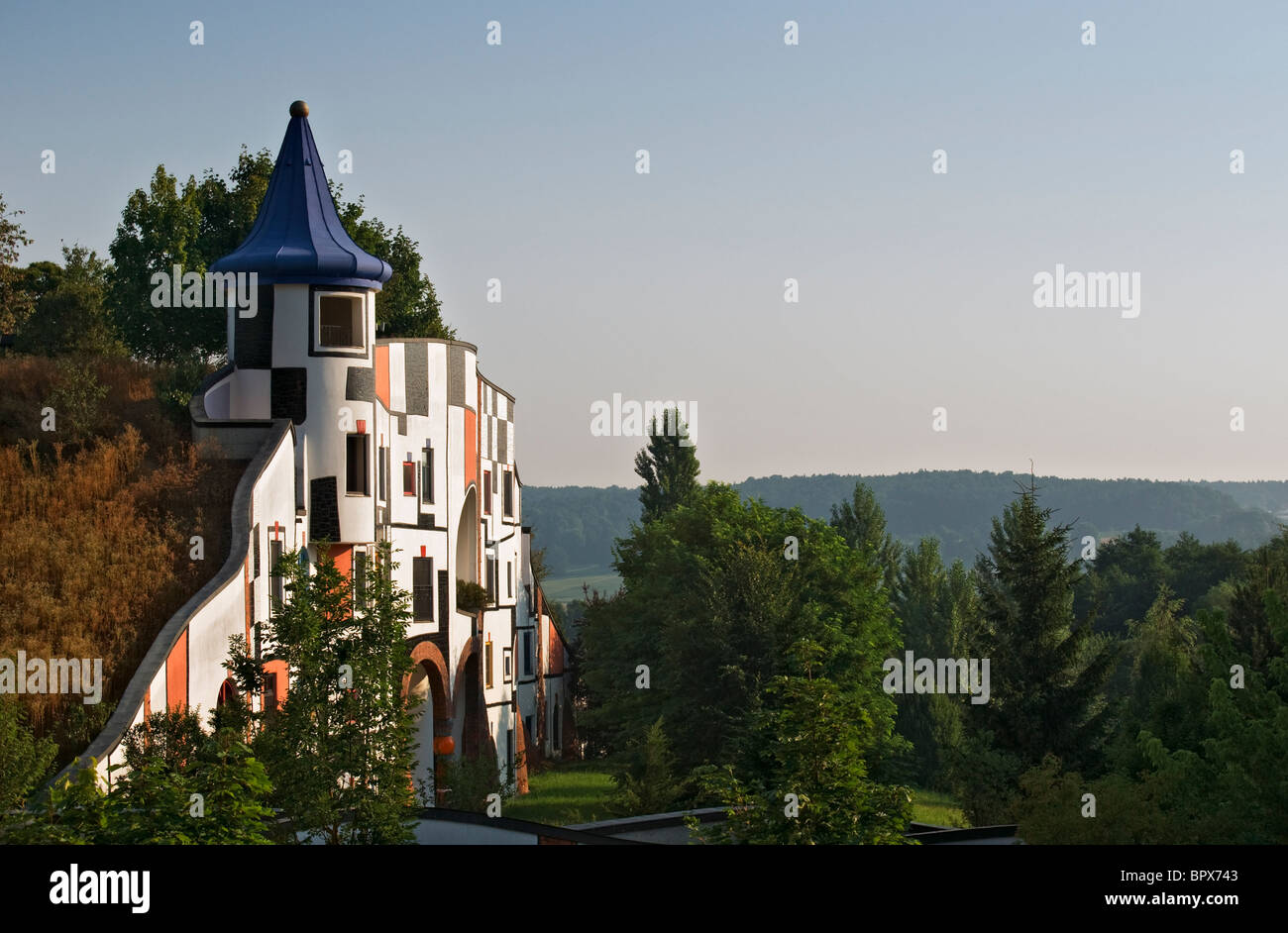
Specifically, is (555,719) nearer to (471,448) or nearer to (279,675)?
(471,448)

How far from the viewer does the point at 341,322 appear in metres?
37.7

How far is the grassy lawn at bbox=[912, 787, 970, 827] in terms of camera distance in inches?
1988

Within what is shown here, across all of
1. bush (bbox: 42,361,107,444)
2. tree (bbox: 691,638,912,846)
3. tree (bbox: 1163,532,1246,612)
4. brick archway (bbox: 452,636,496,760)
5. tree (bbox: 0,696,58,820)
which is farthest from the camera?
tree (bbox: 1163,532,1246,612)

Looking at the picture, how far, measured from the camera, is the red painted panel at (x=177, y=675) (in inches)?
1018

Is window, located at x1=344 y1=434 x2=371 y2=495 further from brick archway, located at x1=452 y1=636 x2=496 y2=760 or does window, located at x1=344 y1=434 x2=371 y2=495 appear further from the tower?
brick archway, located at x1=452 y1=636 x2=496 y2=760

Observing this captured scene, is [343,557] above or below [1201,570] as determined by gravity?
above

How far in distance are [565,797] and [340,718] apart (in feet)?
95.6

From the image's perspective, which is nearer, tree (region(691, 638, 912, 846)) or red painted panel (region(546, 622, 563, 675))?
tree (region(691, 638, 912, 846))

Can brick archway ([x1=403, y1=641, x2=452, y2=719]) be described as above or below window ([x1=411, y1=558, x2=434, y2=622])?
below

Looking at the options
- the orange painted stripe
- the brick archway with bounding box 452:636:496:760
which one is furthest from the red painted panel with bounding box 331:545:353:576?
the brick archway with bounding box 452:636:496:760

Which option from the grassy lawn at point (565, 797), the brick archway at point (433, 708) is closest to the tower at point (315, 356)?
the brick archway at point (433, 708)

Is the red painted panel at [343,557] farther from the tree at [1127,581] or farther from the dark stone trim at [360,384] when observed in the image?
the tree at [1127,581]

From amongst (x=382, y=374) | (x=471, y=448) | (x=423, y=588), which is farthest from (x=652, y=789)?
(x=471, y=448)

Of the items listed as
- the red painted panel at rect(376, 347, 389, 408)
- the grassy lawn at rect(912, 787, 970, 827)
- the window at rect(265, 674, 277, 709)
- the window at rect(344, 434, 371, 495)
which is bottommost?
the grassy lawn at rect(912, 787, 970, 827)
